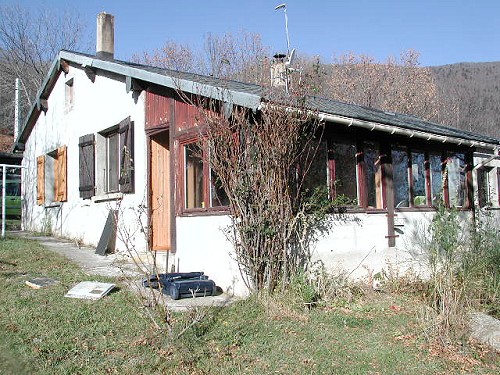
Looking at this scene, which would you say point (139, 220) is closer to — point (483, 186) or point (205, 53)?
point (483, 186)

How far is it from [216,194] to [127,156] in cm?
320

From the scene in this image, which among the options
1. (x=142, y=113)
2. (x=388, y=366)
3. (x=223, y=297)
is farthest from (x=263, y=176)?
(x=142, y=113)

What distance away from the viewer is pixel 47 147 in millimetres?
14336

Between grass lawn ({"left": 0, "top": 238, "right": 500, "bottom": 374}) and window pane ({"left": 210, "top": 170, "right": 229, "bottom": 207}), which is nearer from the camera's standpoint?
grass lawn ({"left": 0, "top": 238, "right": 500, "bottom": 374})

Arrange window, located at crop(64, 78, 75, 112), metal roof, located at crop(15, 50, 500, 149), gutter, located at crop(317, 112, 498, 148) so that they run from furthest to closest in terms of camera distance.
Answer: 1. window, located at crop(64, 78, 75, 112)
2. gutter, located at crop(317, 112, 498, 148)
3. metal roof, located at crop(15, 50, 500, 149)

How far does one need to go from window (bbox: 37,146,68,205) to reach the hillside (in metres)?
24.9

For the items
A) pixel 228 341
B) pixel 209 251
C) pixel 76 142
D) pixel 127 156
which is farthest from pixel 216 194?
pixel 76 142

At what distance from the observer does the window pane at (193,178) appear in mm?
7457

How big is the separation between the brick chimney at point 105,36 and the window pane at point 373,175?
25.8 feet

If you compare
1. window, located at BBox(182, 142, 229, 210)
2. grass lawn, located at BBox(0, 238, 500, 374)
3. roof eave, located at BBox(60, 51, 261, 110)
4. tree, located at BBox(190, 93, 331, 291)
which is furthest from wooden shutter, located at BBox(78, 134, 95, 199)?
tree, located at BBox(190, 93, 331, 291)

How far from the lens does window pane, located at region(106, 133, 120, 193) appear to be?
10.6 meters

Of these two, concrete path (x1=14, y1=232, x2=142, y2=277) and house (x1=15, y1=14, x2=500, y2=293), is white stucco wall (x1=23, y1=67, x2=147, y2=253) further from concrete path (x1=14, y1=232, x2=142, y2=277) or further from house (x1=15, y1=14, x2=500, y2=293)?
concrete path (x1=14, y1=232, x2=142, y2=277)

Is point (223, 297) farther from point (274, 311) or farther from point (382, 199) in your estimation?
point (382, 199)

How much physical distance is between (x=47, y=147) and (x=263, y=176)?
1054cm
